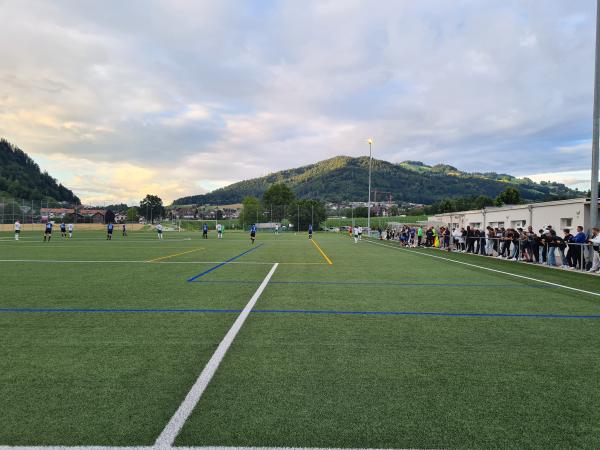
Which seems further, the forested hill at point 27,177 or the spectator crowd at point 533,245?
the forested hill at point 27,177

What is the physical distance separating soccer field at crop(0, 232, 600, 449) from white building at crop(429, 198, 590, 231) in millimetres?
19746

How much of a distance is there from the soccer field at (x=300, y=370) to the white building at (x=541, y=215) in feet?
64.8

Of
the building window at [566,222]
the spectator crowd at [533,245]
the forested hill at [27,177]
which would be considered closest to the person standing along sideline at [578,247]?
the spectator crowd at [533,245]

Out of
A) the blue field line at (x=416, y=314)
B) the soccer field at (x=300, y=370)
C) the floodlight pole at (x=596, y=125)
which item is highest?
the floodlight pole at (x=596, y=125)

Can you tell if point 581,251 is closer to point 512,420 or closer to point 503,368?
point 503,368

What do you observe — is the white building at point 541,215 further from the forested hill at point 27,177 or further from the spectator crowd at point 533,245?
the forested hill at point 27,177

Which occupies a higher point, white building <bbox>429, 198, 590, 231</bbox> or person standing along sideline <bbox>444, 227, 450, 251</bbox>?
white building <bbox>429, 198, 590, 231</bbox>

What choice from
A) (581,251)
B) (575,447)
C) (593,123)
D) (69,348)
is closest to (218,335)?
(69,348)

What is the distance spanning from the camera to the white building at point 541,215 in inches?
991

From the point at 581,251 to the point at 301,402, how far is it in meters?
15.8

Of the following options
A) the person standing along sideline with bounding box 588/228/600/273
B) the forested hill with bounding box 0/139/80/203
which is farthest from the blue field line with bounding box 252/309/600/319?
the forested hill with bounding box 0/139/80/203

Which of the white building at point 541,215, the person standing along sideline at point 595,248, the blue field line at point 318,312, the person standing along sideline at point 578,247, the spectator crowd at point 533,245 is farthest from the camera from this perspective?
the white building at point 541,215

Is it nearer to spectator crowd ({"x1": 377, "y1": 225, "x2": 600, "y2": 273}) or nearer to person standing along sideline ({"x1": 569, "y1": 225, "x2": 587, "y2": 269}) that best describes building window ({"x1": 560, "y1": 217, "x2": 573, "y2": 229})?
spectator crowd ({"x1": 377, "y1": 225, "x2": 600, "y2": 273})

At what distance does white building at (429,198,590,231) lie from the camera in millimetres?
25172
